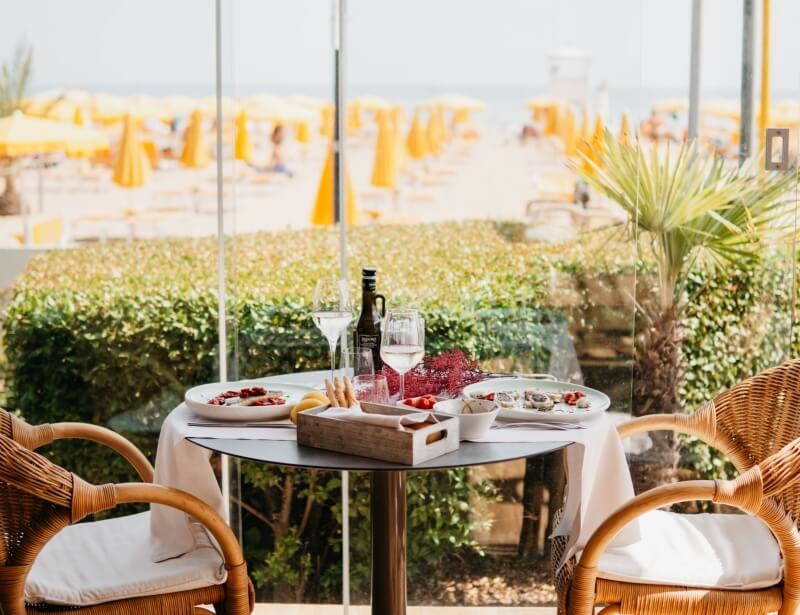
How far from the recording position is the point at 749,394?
2.79 metres

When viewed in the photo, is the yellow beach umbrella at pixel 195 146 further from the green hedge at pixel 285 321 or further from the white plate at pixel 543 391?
the white plate at pixel 543 391

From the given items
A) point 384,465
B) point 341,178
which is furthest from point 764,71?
point 384,465

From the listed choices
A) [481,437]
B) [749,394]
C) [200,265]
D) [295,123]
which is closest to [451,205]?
[295,123]

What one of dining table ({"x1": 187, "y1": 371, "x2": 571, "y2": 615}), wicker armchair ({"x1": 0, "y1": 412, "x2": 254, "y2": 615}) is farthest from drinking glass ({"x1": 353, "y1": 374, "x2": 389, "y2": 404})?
wicker armchair ({"x1": 0, "y1": 412, "x2": 254, "y2": 615})

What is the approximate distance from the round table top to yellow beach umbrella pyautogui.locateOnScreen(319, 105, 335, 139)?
146cm

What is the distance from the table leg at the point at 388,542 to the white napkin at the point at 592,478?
10.7 inches

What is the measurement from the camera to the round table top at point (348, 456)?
6.89 ft

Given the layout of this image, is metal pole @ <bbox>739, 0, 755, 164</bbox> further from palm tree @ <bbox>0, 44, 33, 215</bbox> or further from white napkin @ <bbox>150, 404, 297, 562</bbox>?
palm tree @ <bbox>0, 44, 33, 215</bbox>

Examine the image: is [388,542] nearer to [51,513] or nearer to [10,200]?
[51,513]

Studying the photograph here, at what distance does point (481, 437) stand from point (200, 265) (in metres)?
1.58

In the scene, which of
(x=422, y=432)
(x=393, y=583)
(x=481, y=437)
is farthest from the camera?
(x=393, y=583)

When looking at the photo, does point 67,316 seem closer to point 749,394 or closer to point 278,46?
point 278,46

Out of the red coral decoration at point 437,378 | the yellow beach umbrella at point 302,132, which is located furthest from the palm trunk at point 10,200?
the red coral decoration at point 437,378

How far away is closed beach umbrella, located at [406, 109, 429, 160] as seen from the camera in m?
3.49
